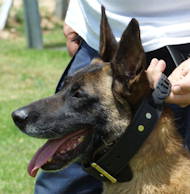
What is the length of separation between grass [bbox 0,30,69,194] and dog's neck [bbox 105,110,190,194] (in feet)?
6.67

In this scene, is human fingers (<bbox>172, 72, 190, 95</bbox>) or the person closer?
human fingers (<bbox>172, 72, 190, 95</bbox>)

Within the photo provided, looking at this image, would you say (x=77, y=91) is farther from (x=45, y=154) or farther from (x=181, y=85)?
(x=181, y=85)

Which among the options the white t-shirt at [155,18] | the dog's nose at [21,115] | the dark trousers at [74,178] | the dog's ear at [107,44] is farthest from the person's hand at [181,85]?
the dog's nose at [21,115]

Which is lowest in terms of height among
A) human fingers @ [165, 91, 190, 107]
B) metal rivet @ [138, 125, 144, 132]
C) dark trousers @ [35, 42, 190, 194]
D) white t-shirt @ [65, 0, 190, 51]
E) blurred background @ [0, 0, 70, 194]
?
blurred background @ [0, 0, 70, 194]

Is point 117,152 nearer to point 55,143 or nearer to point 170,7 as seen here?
point 55,143

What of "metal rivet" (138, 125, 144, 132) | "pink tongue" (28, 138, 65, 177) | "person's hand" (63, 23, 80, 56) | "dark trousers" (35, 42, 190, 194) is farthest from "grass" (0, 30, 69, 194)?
"metal rivet" (138, 125, 144, 132)

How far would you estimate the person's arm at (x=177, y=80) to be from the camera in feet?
10.0

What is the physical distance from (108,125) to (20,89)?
20.0 feet

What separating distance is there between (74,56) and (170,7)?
2.47 feet

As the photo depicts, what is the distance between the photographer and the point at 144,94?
307cm

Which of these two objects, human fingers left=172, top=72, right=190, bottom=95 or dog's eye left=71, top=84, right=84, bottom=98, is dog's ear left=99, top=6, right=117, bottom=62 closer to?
dog's eye left=71, top=84, right=84, bottom=98

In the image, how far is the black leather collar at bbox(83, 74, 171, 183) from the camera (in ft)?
9.91

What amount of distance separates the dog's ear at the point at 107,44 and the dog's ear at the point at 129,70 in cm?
19

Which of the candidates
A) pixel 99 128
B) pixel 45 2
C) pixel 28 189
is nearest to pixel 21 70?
pixel 28 189
